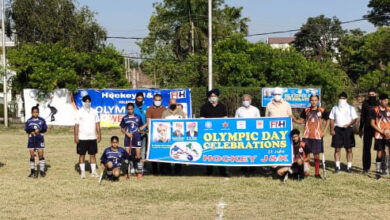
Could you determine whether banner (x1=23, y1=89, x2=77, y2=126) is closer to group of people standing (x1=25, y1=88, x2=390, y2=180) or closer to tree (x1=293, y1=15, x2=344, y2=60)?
group of people standing (x1=25, y1=88, x2=390, y2=180)

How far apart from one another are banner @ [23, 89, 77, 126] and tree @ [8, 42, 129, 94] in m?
0.38

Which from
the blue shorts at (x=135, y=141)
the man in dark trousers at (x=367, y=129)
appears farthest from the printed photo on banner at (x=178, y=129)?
the man in dark trousers at (x=367, y=129)

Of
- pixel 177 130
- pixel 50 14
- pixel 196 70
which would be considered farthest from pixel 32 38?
pixel 177 130

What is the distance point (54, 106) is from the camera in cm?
2448

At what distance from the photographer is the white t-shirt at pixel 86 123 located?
400 inches

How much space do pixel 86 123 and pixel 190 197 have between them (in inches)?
122

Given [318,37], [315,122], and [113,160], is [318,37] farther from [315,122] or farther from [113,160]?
[113,160]

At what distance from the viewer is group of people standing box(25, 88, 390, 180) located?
10.1 meters

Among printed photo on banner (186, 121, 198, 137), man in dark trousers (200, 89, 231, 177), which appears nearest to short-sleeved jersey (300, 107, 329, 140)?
man in dark trousers (200, 89, 231, 177)

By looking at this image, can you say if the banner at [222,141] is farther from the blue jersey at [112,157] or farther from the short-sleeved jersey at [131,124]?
the blue jersey at [112,157]

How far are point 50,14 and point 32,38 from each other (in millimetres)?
1931

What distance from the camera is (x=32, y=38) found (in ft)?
101

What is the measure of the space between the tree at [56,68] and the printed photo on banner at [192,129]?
1545 centimetres

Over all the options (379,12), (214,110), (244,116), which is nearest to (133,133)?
(214,110)
